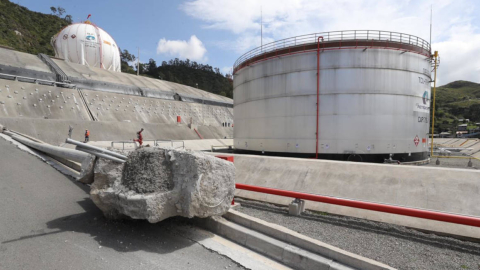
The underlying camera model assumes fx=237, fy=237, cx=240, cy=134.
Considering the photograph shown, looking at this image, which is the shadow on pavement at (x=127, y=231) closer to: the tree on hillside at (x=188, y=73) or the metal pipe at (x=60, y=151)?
the metal pipe at (x=60, y=151)

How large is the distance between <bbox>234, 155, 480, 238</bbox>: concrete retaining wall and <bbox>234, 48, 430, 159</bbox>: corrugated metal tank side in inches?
234

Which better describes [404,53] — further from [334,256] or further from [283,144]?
[334,256]

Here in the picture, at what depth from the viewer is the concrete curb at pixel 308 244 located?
3383 mm

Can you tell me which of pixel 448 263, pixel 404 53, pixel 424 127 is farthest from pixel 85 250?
pixel 424 127

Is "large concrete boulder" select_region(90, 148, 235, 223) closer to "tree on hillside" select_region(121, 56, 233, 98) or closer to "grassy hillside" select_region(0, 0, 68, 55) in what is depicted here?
"grassy hillside" select_region(0, 0, 68, 55)

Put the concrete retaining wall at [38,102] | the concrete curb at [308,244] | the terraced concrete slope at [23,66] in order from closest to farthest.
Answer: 1. the concrete curb at [308,244]
2. the concrete retaining wall at [38,102]
3. the terraced concrete slope at [23,66]

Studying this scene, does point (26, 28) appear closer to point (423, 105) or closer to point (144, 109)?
point (144, 109)

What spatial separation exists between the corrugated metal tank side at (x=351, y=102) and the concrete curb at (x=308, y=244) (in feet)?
33.7

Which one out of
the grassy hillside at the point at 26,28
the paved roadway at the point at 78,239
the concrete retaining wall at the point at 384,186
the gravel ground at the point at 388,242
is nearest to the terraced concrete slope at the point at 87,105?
the paved roadway at the point at 78,239

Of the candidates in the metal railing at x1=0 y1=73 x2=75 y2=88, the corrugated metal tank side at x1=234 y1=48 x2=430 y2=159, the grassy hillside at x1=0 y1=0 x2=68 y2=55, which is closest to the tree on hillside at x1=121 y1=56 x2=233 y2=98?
the grassy hillside at x1=0 y1=0 x2=68 y2=55

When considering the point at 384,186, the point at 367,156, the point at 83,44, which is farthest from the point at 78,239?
the point at 83,44

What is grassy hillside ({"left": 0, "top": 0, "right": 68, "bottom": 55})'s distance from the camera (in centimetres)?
5856

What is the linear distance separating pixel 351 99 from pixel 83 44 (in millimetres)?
45016

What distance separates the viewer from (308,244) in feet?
12.9
